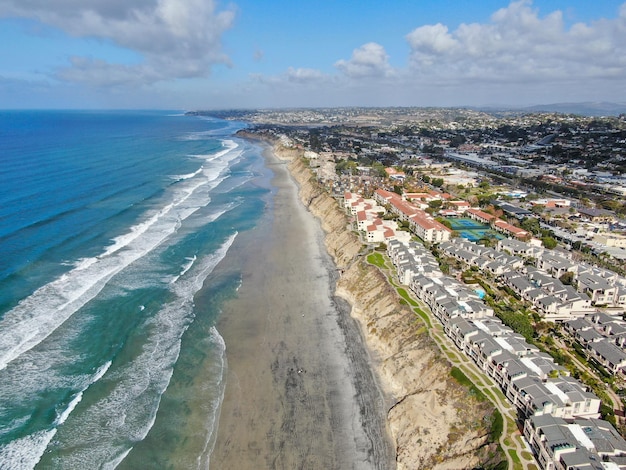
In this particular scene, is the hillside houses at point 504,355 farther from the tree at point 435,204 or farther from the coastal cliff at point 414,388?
the tree at point 435,204

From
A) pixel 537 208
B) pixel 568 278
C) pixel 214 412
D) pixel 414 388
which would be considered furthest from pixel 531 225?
pixel 214 412

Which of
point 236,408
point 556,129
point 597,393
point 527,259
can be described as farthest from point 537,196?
point 556,129

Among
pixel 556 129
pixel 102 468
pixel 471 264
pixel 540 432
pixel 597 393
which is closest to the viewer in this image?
pixel 540 432

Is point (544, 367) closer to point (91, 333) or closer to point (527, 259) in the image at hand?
point (527, 259)

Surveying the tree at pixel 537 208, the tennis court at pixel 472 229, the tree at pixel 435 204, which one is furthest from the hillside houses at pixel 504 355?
the tree at pixel 537 208

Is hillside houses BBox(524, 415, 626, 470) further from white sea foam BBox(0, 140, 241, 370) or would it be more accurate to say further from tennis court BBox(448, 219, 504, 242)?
white sea foam BBox(0, 140, 241, 370)

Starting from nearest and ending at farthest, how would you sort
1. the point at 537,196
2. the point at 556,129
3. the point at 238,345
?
1. the point at 238,345
2. the point at 537,196
3. the point at 556,129

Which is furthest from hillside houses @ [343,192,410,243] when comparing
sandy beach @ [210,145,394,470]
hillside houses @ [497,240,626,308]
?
hillside houses @ [497,240,626,308]
